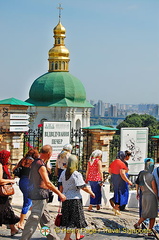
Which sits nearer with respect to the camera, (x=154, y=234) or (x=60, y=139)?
(x=154, y=234)

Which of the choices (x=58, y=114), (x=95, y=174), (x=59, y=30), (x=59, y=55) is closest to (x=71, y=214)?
(x=95, y=174)

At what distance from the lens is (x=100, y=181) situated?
7.88 m

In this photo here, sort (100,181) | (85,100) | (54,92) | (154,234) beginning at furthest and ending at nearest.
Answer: (85,100)
(54,92)
(100,181)
(154,234)

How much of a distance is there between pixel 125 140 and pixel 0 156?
459 cm

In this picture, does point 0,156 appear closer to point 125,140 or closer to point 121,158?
point 121,158

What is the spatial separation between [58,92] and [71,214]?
34.3 m

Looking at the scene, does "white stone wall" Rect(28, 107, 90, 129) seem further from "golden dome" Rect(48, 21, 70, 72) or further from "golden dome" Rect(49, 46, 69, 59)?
"golden dome" Rect(49, 46, 69, 59)

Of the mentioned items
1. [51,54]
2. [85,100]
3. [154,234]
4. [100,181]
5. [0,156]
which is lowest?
[154,234]

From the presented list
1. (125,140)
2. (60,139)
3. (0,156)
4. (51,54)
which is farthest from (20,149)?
(51,54)

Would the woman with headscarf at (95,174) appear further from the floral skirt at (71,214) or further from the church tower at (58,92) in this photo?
the church tower at (58,92)

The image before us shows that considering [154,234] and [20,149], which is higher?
[20,149]

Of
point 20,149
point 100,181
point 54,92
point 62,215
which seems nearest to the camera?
point 62,215

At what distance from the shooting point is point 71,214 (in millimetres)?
5699

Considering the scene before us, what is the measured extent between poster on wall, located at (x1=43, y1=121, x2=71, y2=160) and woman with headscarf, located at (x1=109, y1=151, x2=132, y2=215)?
209cm
